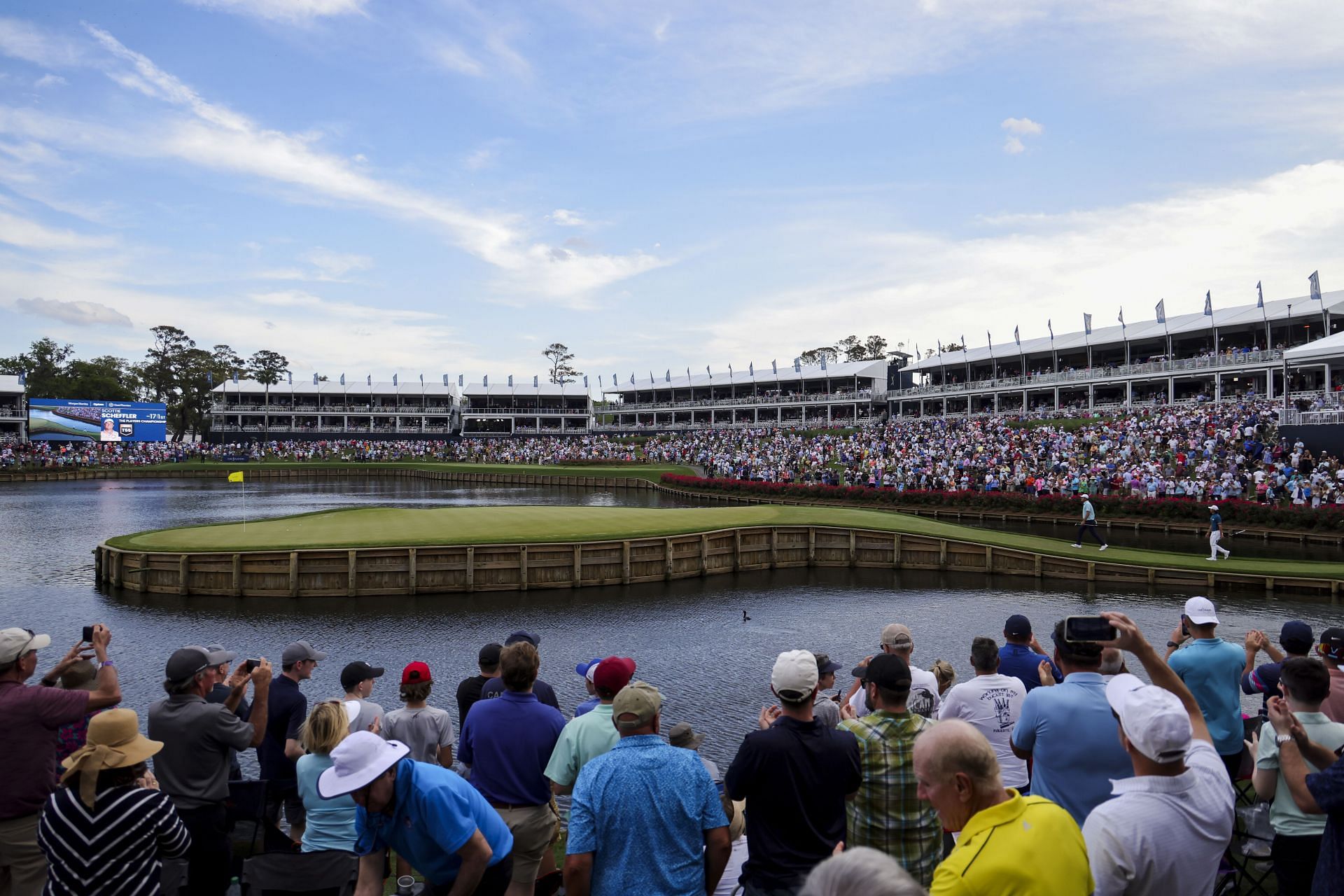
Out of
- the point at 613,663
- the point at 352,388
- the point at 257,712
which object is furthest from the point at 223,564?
the point at 352,388

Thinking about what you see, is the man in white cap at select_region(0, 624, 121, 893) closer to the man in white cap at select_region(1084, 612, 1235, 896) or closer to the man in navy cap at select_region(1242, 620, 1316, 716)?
the man in white cap at select_region(1084, 612, 1235, 896)


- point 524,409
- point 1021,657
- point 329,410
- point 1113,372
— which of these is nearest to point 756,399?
point 524,409

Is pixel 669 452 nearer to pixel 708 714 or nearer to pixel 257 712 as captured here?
pixel 708 714

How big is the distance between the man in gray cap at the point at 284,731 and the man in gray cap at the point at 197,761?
57.3 inches

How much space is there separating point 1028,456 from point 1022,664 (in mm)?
44823

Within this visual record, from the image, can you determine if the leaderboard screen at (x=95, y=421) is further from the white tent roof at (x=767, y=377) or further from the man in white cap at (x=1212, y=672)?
the man in white cap at (x=1212, y=672)

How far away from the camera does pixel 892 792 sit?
4441 mm

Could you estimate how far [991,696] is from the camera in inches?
239

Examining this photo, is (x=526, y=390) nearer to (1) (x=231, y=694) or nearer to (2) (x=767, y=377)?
(2) (x=767, y=377)

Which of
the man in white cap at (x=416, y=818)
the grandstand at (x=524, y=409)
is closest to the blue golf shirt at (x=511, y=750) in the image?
the man in white cap at (x=416, y=818)

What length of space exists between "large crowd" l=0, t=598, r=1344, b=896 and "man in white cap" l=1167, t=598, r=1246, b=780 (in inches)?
1.0

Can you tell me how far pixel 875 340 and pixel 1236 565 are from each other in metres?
131

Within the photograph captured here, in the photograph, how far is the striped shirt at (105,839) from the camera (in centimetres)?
400

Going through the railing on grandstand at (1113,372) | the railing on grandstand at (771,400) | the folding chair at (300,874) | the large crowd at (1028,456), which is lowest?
the folding chair at (300,874)
